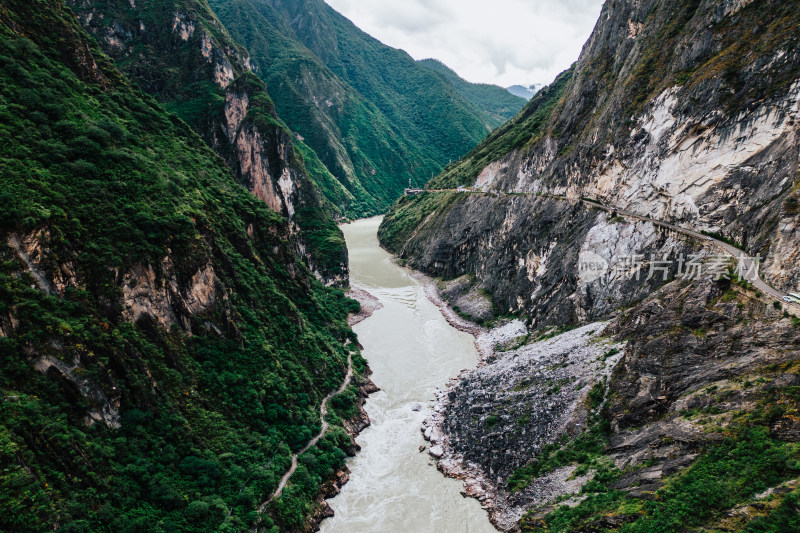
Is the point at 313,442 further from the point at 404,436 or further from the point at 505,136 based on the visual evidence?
the point at 505,136

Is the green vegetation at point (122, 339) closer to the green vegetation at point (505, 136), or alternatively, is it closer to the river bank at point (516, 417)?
the river bank at point (516, 417)

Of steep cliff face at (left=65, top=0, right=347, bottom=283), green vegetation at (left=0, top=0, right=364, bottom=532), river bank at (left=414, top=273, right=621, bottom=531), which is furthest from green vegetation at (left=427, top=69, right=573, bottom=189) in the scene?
green vegetation at (left=0, top=0, right=364, bottom=532)

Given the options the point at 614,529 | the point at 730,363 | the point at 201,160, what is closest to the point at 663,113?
the point at 730,363

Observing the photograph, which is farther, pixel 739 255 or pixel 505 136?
pixel 505 136

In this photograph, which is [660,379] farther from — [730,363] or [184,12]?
[184,12]

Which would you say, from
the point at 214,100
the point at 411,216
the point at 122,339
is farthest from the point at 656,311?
the point at 411,216

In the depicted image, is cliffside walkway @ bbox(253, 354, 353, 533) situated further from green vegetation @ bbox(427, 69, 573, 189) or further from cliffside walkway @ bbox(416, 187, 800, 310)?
green vegetation @ bbox(427, 69, 573, 189)
